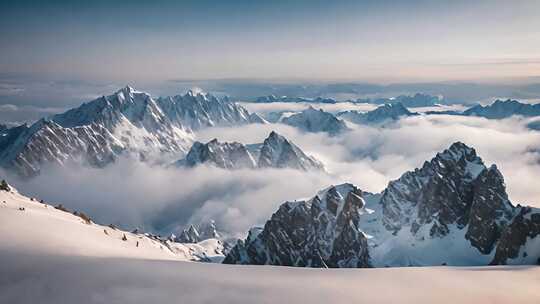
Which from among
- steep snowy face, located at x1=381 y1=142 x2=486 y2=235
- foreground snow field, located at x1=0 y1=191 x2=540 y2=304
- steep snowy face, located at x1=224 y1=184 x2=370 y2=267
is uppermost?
foreground snow field, located at x1=0 y1=191 x2=540 y2=304

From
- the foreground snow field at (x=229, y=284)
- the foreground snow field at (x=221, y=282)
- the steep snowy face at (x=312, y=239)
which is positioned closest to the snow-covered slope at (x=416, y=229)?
the steep snowy face at (x=312, y=239)

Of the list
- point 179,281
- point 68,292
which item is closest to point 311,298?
point 179,281

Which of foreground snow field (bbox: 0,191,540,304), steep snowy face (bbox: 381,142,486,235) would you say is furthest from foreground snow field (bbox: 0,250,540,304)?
steep snowy face (bbox: 381,142,486,235)

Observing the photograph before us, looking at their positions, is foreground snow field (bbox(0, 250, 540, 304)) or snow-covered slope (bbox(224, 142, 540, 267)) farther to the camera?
snow-covered slope (bbox(224, 142, 540, 267))

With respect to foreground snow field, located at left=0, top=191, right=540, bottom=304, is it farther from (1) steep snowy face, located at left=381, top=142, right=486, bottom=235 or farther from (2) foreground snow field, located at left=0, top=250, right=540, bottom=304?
(1) steep snowy face, located at left=381, top=142, right=486, bottom=235

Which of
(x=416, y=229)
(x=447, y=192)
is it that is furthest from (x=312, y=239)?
(x=447, y=192)

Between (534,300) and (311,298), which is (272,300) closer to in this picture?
(311,298)

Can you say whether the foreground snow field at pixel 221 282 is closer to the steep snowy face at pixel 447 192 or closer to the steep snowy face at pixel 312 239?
the steep snowy face at pixel 312 239
